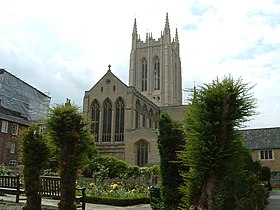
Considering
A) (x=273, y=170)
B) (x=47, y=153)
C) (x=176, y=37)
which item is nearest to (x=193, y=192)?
(x=47, y=153)

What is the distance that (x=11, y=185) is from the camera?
12773mm

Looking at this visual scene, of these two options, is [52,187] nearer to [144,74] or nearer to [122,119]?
[122,119]

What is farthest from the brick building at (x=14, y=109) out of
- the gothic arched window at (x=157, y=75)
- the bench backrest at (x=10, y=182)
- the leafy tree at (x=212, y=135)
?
the leafy tree at (x=212, y=135)

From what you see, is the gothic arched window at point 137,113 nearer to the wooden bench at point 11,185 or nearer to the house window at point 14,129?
the house window at point 14,129

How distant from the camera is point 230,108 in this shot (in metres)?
7.01

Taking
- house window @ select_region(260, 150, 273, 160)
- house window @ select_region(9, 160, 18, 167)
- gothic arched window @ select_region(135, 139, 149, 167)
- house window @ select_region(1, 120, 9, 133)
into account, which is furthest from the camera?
gothic arched window @ select_region(135, 139, 149, 167)

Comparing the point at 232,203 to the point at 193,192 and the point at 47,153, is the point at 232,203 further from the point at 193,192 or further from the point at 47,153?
the point at 47,153

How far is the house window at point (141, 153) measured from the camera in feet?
131

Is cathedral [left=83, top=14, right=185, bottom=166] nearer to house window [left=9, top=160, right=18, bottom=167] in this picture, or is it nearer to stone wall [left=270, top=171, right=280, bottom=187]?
house window [left=9, top=160, right=18, bottom=167]

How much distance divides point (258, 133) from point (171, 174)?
106ft

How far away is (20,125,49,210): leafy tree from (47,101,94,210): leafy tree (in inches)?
38.6

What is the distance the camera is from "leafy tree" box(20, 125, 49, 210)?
1020 centimetres

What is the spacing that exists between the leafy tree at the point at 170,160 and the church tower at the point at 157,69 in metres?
60.2

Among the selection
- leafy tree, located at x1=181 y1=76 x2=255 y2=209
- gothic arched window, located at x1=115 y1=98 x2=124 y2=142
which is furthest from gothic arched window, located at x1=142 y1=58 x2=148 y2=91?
leafy tree, located at x1=181 y1=76 x2=255 y2=209
